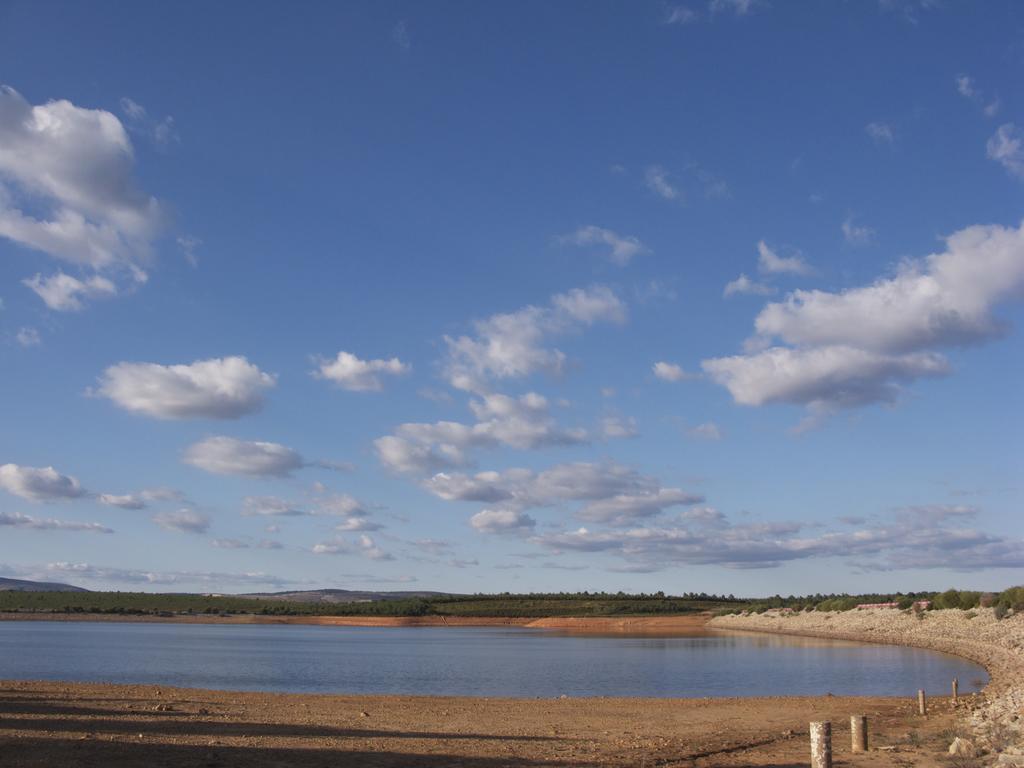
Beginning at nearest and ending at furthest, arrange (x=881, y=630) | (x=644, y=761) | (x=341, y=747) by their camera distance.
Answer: (x=644, y=761), (x=341, y=747), (x=881, y=630)

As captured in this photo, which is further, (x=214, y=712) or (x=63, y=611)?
(x=63, y=611)

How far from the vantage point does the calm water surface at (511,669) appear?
36.6m

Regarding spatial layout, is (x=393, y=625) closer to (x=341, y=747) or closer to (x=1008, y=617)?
(x=1008, y=617)

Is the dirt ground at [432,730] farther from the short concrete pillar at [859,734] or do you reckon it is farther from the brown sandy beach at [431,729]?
the short concrete pillar at [859,734]

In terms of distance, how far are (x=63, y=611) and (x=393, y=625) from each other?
5969 cm

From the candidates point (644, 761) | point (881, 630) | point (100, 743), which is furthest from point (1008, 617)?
point (100, 743)

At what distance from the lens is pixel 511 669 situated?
46906mm

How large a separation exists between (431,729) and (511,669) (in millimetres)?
25494

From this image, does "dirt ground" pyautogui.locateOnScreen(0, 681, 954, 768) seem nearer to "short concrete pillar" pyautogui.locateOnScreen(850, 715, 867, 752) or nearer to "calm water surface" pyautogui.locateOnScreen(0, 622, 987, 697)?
"short concrete pillar" pyautogui.locateOnScreen(850, 715, 867, 752)

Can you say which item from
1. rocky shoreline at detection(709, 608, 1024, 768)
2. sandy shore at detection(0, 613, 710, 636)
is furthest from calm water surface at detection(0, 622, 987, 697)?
sandy shore at detection(0, 613, 710, 636)

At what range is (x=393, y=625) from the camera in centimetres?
15125

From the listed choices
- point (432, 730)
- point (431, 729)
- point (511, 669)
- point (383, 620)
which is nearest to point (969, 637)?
point (511, 669)

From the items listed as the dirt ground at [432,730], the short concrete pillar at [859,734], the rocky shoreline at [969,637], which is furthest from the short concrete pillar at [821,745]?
the short concrete pillar at [859,734]

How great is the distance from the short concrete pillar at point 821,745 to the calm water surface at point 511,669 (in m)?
20.5
